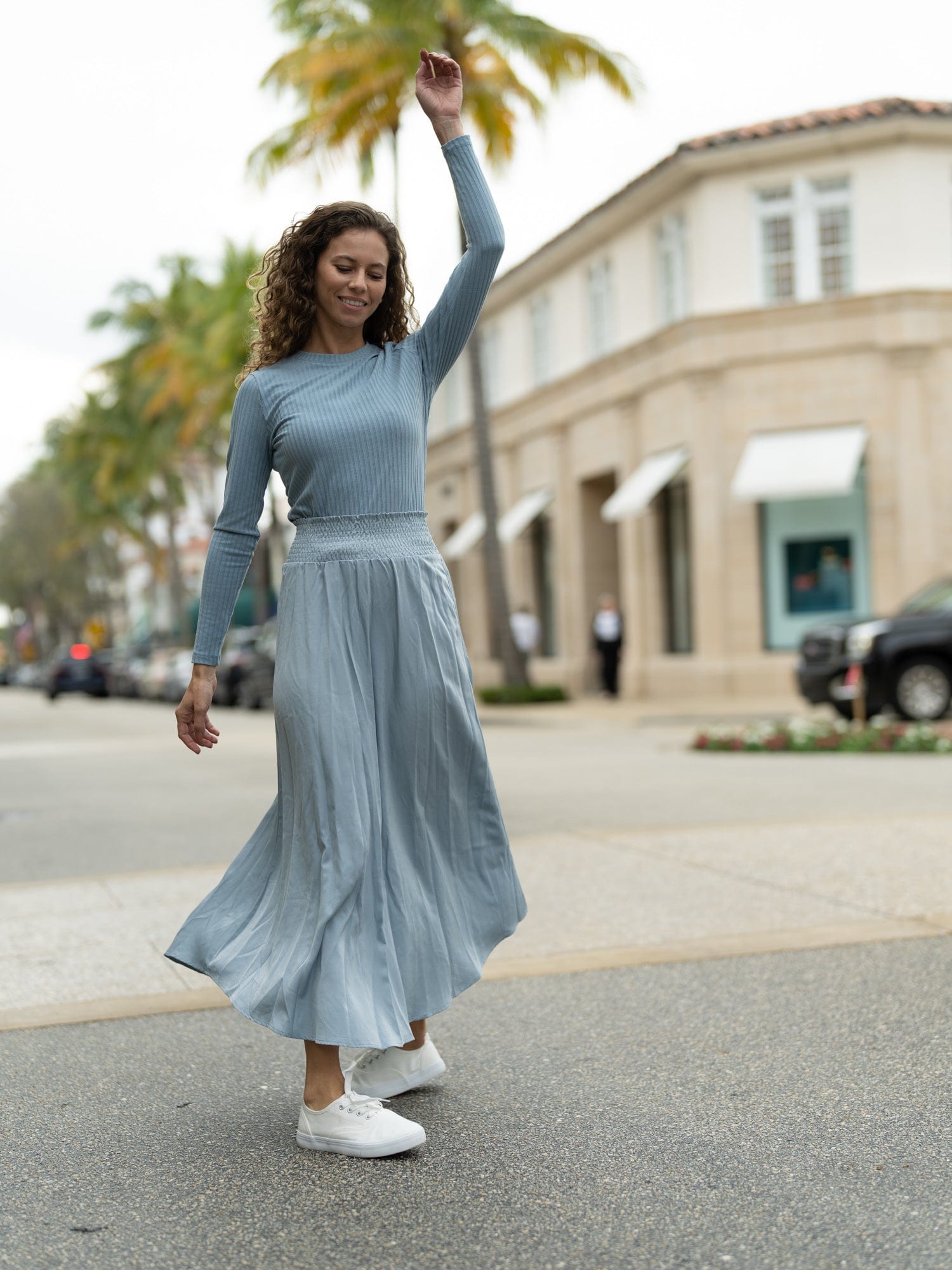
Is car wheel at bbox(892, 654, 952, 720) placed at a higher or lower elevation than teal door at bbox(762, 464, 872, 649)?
lower

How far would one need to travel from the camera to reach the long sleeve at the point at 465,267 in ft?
11.0

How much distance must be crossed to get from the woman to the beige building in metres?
20.1

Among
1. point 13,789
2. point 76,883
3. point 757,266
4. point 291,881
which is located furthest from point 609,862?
point 757,266

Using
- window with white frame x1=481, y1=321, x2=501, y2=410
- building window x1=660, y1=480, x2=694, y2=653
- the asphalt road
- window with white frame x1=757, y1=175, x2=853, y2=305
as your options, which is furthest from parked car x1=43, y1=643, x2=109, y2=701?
the asphalt road

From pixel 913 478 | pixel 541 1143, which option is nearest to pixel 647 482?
pixel 913 478

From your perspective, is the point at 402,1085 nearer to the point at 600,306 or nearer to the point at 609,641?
the point at 609,641

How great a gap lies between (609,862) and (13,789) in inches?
267

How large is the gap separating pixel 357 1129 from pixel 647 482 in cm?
2286

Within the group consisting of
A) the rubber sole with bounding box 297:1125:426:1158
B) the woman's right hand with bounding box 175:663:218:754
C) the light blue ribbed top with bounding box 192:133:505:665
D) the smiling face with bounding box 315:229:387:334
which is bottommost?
the rubber sole with bounding box 297:1125:426:1158

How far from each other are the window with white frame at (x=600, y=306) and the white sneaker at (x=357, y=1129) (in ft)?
85.3

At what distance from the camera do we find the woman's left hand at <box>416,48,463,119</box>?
3381 millimetres

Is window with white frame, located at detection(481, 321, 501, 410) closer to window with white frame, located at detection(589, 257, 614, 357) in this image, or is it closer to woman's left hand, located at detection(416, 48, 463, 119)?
window with white frame, located at detection(589, 257, 614, 357)

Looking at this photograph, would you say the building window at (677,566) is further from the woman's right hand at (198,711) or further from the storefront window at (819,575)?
the woman's right hand at (198,711)

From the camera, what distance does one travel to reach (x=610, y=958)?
502 cm
